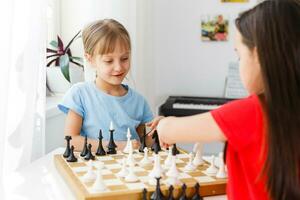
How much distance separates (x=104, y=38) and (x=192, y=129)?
35.3 inches

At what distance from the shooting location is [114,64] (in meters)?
1.84

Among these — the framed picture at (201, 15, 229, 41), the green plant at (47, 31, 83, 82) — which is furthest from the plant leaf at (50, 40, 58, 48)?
the framed picture at (201, 15, 229, 41)

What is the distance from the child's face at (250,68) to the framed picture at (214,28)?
2638 mm

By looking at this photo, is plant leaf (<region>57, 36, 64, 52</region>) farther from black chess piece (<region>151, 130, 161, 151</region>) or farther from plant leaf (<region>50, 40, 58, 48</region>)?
black chess piece (<region>151, 130, 161, 151</region>)

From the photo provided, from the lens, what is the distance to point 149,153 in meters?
1.60

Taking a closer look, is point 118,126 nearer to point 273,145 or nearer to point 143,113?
point 143,113

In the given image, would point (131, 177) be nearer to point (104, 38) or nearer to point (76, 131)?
point (76, 131)

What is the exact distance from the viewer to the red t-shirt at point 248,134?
987 mm

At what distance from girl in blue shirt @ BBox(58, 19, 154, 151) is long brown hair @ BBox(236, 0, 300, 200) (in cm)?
86

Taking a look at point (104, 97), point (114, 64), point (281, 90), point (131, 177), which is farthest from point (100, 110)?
point (281, 90)

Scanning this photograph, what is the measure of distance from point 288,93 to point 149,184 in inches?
18.1

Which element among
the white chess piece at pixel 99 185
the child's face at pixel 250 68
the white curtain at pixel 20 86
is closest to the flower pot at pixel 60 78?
the white curtain at pixel 20 86

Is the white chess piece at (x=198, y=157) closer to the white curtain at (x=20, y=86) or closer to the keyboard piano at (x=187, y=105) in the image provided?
the white curtain at (x=20, y=86)

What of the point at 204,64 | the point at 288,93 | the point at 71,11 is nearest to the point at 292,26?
the point at 288,93
